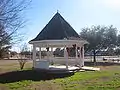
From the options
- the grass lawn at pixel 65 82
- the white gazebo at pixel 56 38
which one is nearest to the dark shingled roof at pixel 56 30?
the white gazebo at pixel 56 38

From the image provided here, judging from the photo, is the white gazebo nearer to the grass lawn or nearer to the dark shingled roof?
the dark shingled roof

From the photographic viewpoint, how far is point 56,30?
31.0 m

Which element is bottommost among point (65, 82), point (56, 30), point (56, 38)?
point (65, 82)

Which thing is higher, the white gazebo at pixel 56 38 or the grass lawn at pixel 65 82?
the white gazebo at pixel 56 38

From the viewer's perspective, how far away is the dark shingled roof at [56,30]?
2994 cm

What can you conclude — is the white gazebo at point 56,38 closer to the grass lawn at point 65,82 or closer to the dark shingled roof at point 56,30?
the dark shingled roof at point 56,30

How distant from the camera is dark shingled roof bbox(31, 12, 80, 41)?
29938mm

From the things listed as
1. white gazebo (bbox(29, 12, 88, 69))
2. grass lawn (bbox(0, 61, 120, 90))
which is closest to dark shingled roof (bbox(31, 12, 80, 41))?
white gazebo (bbox(29, 12, 88, 69))

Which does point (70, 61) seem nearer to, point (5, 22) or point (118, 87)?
point (118, 87)

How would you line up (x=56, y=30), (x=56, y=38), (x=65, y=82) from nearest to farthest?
(x=65, y=82)
(x=56, y=38)
(x=56, y=30)

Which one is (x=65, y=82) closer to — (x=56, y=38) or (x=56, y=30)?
(x=56, y=38)

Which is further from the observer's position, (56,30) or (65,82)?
(56,30)

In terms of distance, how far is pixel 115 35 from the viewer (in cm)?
6191

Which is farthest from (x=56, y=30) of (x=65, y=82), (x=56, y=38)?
(x=65, y=82)
